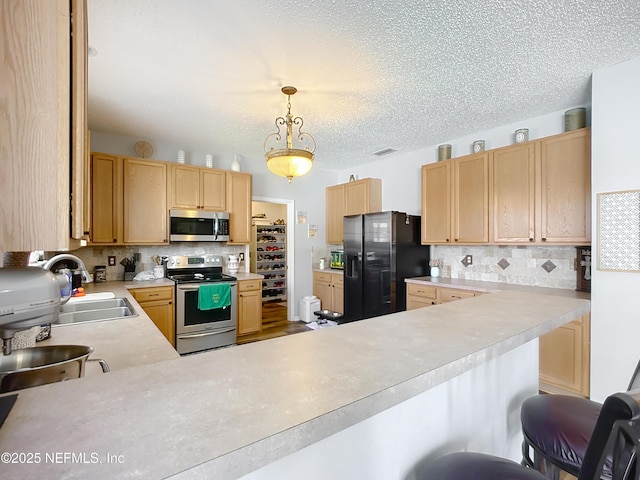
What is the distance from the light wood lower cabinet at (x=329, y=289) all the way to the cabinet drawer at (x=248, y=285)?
132 centimetres

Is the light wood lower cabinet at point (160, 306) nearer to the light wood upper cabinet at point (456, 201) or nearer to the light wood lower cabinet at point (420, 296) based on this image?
the light wood lower cabinet at point (420, 296)

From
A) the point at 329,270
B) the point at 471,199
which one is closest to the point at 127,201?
the point at 329,270

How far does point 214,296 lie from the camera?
11.9 ft

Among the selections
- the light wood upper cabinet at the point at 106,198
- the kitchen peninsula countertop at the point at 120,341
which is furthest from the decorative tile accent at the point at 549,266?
the light wood upper cabinet at the point at 106,198

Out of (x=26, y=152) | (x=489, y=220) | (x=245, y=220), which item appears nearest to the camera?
(x=26, y=152)

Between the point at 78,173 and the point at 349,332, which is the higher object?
the point at 78,173

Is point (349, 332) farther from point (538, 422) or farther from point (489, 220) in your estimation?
point (489, 220)

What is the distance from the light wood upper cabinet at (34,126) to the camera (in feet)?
1.40

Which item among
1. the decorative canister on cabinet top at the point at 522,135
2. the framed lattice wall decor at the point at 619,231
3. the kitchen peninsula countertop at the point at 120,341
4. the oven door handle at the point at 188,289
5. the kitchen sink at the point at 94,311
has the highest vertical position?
the decorative canister on cabinet top at the point at 522,135

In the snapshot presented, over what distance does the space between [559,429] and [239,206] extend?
12.9 feet

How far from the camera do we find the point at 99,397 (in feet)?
1.89

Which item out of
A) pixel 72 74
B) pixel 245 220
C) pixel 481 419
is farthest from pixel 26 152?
pixel 245 220

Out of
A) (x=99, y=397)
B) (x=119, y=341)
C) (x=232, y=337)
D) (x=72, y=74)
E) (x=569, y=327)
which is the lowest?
(x=232, y=337)

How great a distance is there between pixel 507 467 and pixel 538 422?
334mm
